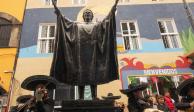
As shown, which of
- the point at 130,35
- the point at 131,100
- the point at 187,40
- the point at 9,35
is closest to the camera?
the point at 131,100

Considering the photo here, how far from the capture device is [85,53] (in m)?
6.65

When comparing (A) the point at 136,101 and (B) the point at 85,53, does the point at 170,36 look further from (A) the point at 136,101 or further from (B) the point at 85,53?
(B) the point at 85,53

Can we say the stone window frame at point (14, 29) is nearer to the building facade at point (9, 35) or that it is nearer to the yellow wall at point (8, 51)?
the building facade at point (9, 35)

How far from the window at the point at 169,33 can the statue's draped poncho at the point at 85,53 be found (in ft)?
27.2

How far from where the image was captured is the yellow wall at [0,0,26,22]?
1571cm

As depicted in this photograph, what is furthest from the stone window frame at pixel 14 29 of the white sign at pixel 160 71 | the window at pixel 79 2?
the white sign at pixel 160 71

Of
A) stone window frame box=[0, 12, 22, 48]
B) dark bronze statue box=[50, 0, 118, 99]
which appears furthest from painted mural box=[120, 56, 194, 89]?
dark bronze statue box=[50, 0, 118, 99]

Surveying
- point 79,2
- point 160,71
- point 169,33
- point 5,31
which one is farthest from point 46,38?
point 169,33

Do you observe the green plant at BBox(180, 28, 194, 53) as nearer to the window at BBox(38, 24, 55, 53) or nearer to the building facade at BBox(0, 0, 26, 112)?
the window at BBox(38, 24, 55, 53)

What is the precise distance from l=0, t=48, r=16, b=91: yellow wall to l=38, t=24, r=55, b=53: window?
1407 mm

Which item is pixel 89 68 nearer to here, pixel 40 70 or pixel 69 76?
pixel 69 76

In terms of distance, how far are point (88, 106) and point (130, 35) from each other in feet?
31.3

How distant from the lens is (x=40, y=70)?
13562 millimetres

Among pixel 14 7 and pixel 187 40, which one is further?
pixel 14 7
